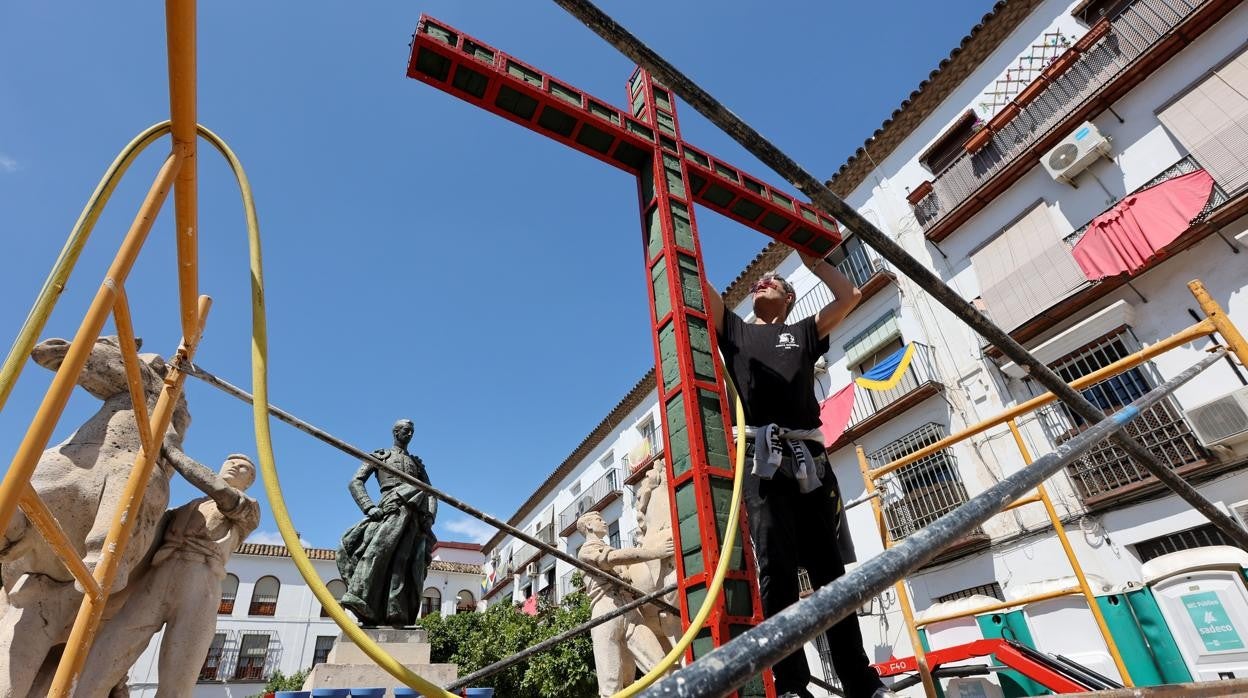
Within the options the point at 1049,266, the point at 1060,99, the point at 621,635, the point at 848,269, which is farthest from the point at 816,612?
the point at 848,269

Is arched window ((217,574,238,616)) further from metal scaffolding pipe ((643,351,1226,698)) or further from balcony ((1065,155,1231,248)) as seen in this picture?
metal scaffolding pipe ((643,351,1226,698))

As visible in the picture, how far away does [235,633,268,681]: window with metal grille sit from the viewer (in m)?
26.9

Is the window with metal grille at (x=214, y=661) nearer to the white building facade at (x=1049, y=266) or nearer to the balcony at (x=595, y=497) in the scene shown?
the balcony at (x=595, y=497)

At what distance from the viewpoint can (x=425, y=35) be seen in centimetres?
515

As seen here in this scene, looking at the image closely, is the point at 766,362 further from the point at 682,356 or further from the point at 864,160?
the point at 864,160

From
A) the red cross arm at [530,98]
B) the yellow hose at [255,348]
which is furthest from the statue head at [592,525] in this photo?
the yellow hose at [255,348]

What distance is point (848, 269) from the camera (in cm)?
1625

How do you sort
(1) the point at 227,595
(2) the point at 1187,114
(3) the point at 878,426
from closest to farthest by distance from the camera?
(2) the point at 1187,114 < (3) the point at 878,426 < (1) the point at 227,595

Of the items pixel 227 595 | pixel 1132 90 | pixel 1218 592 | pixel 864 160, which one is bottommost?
pixel 1218 592

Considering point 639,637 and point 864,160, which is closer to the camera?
point 639,637

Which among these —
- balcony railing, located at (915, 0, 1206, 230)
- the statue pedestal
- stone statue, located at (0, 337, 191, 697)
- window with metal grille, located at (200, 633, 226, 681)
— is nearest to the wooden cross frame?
the statue pedestal

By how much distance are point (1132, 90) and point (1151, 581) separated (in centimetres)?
859

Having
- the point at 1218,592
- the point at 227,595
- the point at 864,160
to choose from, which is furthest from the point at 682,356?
the point at 227,595

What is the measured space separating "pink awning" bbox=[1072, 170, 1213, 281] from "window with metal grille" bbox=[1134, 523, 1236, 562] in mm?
4108
